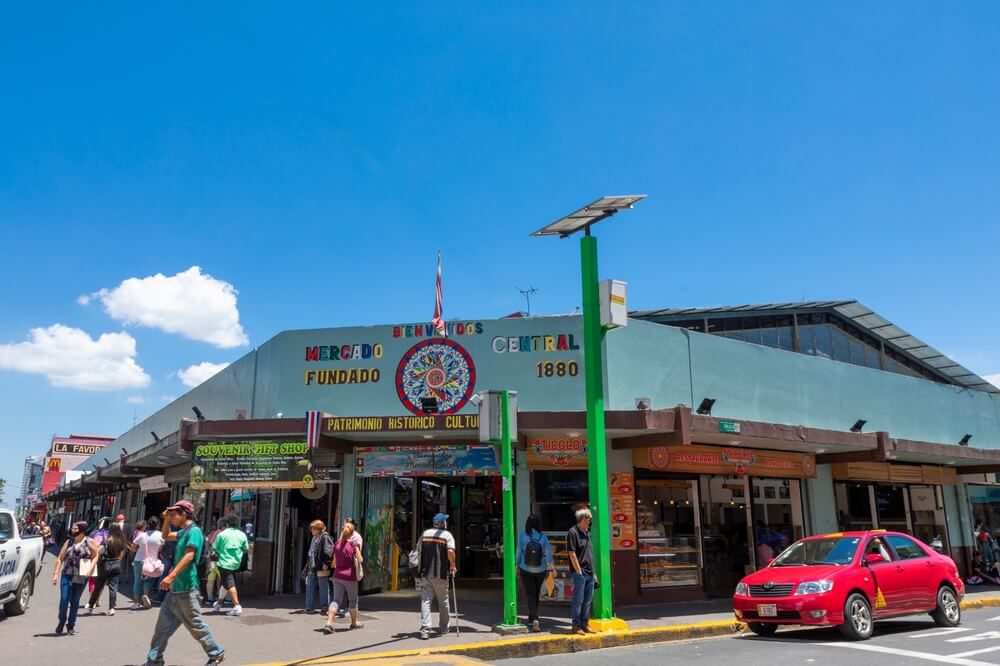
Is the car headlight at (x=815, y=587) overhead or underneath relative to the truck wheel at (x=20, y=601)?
overhead

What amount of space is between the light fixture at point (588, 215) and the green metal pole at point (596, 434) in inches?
10.3

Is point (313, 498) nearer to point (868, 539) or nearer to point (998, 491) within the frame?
point (868, 539)

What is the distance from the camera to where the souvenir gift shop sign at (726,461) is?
48.0ft

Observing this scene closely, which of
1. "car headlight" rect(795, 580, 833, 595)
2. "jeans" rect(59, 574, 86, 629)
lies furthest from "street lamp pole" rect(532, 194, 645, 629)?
"jeans" rect(59, 574, 86, 629)

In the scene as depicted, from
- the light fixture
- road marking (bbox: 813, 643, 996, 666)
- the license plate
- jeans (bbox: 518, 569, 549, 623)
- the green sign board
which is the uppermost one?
the light fixture

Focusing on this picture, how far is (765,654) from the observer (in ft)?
30.3

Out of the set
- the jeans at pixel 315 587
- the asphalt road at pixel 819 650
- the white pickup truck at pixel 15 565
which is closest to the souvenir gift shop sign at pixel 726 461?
the asphalt road at pixel 819 650

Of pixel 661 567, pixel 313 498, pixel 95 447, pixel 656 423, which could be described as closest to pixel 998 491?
pixel 661 567

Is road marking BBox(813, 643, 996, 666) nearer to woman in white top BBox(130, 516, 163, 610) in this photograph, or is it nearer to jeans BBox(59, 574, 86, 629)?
jeans BBox(59, 574, 86, 629)

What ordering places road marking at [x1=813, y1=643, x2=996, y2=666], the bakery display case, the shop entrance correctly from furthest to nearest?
the shop entrance → the bakery display case → road marking at [x1=813, y1=643, x2=996, y2=666]

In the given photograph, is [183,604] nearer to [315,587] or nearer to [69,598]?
[69,598]

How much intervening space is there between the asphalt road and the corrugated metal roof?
1790 centimetres

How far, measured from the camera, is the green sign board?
44.8 ft

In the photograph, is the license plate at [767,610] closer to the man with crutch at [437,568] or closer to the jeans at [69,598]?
the man with crutch at [437,568]
